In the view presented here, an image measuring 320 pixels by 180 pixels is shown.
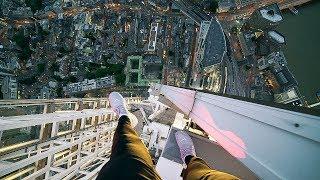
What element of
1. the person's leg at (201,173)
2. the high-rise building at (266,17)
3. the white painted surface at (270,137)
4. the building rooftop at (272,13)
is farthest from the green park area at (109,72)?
the white painted surface at (270,137)

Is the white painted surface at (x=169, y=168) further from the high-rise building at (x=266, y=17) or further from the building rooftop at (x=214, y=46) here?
the high-rise building at (x=266, y=17)

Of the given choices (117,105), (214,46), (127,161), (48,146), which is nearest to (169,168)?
(117,105)

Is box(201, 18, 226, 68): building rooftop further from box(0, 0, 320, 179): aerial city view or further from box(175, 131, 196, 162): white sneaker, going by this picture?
box(175, 131, 196, 162): white sneaker

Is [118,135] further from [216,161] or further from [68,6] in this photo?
[68,6]

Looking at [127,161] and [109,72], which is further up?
[109,72]

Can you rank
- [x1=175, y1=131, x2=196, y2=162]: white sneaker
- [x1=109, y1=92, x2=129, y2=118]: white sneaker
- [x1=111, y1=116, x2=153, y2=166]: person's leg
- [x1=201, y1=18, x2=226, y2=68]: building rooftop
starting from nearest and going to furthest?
[x1=111, y1=116, x2=153, y2=166]: person's leg
[x1=175, y1=131, x2=196, y2=162]: white sneaker
[x1=109, y1=92, x2=129, y2=118]: white sneaker
[x1=201, y1=18, x2=226, y2=68]: building rooftop

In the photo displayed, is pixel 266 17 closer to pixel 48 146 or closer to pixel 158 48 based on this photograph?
pixel 158 48

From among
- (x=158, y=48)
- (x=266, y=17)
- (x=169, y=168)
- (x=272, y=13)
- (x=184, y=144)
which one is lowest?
(x=169, y=168)

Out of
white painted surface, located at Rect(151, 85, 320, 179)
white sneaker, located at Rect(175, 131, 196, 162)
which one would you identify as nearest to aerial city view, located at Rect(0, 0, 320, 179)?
white sneaker, located at Rect(175, 131, 196, 162)
